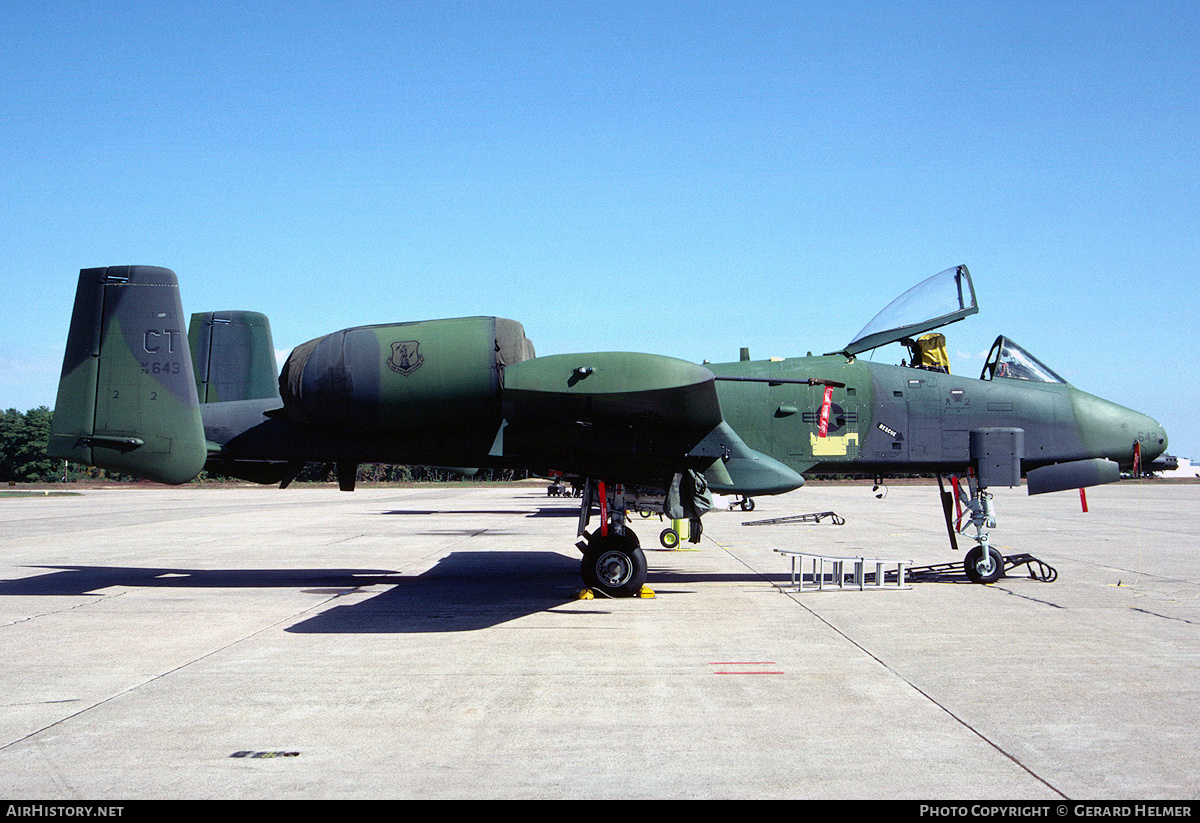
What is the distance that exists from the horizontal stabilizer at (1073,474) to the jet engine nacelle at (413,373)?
7.67m

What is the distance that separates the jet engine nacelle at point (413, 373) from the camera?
31.9 ft

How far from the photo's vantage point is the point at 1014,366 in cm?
1208

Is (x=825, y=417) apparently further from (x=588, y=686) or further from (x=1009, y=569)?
(x=588, y=686)

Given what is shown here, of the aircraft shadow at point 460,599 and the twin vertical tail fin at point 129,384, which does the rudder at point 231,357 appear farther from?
the aircraft shadow at point 460,599

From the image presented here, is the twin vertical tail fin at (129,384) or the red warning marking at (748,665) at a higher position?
the twin vertical tail fin at (129,384)

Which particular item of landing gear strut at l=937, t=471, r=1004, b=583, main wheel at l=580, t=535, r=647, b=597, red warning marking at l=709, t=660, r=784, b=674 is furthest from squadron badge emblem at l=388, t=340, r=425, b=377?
landing gear strut at l=937, t=471, r=1004, b=583

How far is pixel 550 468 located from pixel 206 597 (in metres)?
4.77

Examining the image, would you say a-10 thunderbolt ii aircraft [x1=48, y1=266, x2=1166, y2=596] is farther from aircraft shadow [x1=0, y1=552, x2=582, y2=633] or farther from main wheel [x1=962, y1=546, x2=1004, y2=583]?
aircraft shadow [x1=0, y1=552, x2=582, y2=633]

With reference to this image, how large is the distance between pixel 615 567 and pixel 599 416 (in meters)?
2.11

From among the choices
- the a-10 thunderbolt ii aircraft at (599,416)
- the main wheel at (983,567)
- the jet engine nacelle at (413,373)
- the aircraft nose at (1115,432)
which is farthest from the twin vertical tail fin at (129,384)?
the aircraft nose at (1115,432)

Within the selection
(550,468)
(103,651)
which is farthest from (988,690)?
(103,651)

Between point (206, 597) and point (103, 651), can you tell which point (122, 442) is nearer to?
point (206, 597)

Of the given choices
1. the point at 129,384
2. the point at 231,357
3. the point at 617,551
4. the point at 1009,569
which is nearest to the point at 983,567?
the point at 1009,569

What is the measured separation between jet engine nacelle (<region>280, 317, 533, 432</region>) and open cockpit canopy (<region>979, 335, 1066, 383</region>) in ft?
23.2
